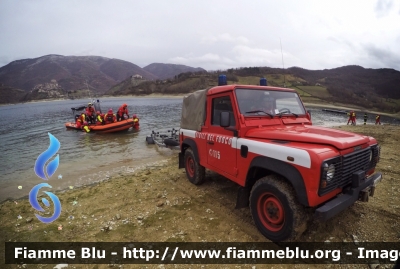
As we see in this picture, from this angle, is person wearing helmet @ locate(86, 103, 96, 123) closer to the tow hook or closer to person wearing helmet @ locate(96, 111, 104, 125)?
person wearing helmet @ locate(96, 111, 104, 125)

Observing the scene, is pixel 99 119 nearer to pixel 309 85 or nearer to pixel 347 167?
pixel 347 167

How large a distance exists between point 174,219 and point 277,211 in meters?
2.14

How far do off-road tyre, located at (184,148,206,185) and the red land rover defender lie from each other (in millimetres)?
608

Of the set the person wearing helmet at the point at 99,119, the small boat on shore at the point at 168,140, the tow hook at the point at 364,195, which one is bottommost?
the small boat on shore at the point at 168,140

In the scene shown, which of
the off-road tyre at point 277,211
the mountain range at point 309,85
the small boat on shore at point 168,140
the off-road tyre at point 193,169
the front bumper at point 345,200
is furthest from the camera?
the mountain range at point 309,85

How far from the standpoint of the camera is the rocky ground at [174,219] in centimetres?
375

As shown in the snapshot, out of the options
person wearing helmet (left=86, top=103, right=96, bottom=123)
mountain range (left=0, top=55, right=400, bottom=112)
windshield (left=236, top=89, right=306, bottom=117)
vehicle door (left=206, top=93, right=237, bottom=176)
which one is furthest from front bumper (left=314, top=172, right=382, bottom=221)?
mountain range (left=0, top=55, right=400, bottom=112)

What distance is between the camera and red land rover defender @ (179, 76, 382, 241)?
292 cm

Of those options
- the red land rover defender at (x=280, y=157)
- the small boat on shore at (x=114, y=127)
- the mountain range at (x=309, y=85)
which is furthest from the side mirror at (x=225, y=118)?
the mountain range at (x=309, y=85)

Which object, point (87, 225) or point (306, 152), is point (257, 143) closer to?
point (306, 152)

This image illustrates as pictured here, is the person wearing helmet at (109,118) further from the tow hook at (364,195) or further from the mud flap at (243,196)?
the tow hook at (364,195)

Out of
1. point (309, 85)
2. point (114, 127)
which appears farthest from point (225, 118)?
point (309, 85)

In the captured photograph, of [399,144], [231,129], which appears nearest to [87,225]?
[231,129]

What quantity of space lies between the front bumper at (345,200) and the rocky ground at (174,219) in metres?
0.84
